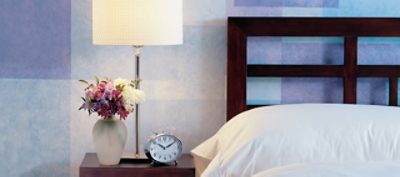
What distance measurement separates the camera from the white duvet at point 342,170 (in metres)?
1.87

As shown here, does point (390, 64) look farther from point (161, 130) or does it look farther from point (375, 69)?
point (161, 130)

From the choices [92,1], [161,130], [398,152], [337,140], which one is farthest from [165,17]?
[398,152]

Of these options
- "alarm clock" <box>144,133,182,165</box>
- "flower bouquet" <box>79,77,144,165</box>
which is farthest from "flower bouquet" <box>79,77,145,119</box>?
"alarm clock" <box>144,133,182,165</box>

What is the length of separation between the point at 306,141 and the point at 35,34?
1.23 metres

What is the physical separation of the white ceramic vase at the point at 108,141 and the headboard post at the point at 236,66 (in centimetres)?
47

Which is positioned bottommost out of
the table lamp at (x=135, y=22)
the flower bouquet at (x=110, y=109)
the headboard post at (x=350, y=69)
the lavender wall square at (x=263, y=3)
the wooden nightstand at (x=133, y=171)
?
the wooden nightstand at (x=133, y=171)

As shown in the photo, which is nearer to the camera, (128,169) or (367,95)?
(128,169)

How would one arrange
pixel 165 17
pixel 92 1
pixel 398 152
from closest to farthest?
1. pixel 398 152
2. pixel 165 17
3. pixel 92 1

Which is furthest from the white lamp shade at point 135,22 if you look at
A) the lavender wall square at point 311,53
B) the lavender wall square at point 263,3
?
the lavender wall square at point 311,53

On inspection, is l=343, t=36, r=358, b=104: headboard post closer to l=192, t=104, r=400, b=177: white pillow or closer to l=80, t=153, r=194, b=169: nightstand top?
l=192, t=104, r=400, b=177: white pillow

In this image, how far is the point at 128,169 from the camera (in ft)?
8.43

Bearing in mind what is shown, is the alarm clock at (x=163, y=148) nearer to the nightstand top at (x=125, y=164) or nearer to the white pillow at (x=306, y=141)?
the nightstand top at (x=125, y=164)

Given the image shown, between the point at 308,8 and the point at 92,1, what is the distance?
88cm

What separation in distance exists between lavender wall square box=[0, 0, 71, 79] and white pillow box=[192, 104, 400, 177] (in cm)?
87
